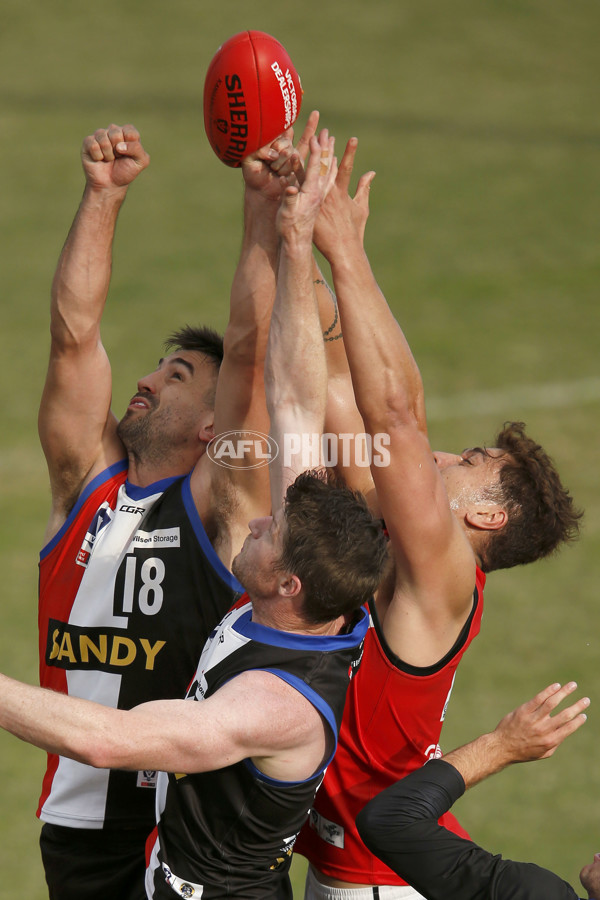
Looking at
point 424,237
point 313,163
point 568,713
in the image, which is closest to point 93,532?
point 313,163

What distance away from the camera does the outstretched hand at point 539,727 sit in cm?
443

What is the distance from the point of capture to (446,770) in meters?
4.21

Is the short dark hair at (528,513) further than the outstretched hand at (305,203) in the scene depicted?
Yes

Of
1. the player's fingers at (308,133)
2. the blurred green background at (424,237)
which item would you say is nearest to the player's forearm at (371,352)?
the player's fingers at (308,133)

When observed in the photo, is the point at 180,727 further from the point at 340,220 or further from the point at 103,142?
the point at 103,142

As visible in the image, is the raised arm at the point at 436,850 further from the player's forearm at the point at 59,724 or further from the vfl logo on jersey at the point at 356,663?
the player's forearm at the point at 59,724

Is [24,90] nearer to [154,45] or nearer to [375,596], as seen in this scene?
[154,45]

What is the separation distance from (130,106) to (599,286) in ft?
21.3

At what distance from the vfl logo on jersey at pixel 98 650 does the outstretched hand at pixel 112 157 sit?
1.92 m

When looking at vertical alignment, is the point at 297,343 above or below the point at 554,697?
above

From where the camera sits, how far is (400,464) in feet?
14.1

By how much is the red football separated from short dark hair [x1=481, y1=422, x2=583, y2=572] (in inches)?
70.3

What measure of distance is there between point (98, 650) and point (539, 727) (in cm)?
188

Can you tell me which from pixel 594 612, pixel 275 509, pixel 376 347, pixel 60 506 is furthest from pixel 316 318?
pixel 594 612
